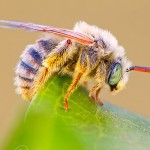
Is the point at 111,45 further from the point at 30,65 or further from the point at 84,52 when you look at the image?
the point at 30,65

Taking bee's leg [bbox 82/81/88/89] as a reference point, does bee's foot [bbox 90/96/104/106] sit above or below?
above

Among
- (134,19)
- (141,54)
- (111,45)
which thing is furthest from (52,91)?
(134,19)

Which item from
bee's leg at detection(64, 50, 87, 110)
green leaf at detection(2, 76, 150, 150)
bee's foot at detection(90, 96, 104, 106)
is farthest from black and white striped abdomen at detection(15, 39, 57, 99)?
green leaf at detection(2, 76, 150, 150)

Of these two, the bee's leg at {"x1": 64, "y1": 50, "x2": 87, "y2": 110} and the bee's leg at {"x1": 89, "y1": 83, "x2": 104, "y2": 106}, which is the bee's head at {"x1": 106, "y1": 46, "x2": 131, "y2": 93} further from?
the bee's leg at {"x1": 64, "y1": 50, "x2": 87, "y2": 110}

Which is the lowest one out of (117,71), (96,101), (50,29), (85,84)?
(85,84)

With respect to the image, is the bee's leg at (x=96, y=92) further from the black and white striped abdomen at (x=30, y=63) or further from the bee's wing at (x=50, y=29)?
the black and white striped abdomen at (x=30, y=63)

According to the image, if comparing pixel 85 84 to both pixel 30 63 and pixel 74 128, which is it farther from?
pixel 74 128

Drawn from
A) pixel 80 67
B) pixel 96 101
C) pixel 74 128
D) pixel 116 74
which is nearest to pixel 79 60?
pixel 80 67
